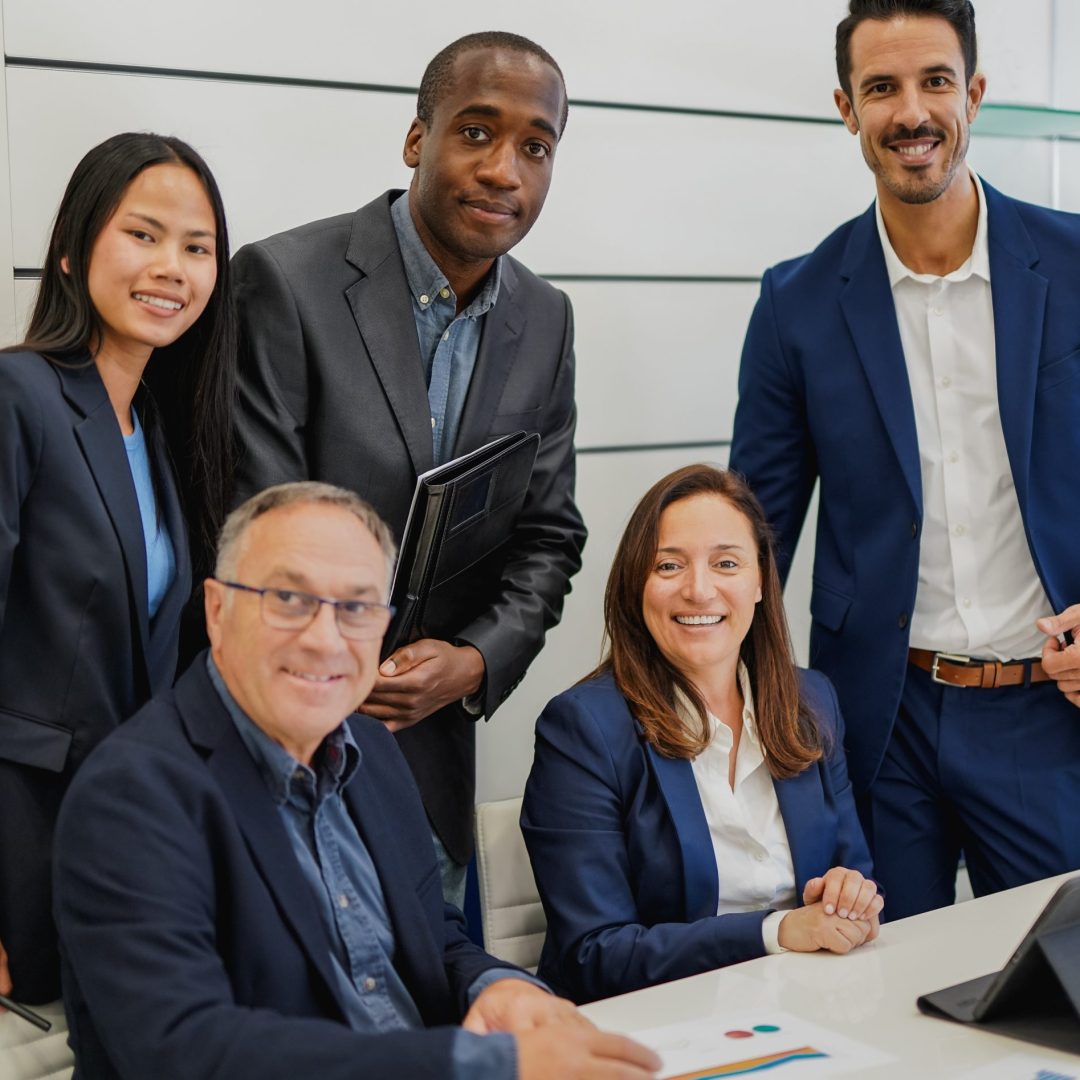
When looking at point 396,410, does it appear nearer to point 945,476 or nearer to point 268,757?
point 268,757

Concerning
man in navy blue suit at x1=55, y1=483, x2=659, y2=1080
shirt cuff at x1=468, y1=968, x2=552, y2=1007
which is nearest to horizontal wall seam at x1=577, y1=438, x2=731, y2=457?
man in navy blue suit at x1=55, y1=483, x2=659, y2=1080

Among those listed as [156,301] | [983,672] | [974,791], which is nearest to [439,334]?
[156,301]

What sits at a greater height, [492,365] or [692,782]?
[492,365]

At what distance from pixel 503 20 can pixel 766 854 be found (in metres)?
1.73

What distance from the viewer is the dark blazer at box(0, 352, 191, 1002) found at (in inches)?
69.6

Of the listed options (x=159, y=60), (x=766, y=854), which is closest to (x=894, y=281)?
(x=766, y=854)

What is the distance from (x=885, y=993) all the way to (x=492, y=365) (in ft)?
3.81

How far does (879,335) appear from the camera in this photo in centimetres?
260

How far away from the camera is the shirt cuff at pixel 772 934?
1.95 metres

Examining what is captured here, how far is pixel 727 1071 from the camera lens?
4.89 feet

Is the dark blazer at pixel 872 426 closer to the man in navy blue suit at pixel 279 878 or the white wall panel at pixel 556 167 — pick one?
the white wall panel at pixel 556 167

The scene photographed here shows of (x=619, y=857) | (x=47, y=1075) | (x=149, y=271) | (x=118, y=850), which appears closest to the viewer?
(x=118, y=850)

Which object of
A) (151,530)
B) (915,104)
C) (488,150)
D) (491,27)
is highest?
(491,27)

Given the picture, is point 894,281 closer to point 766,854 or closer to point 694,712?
point 694,712
